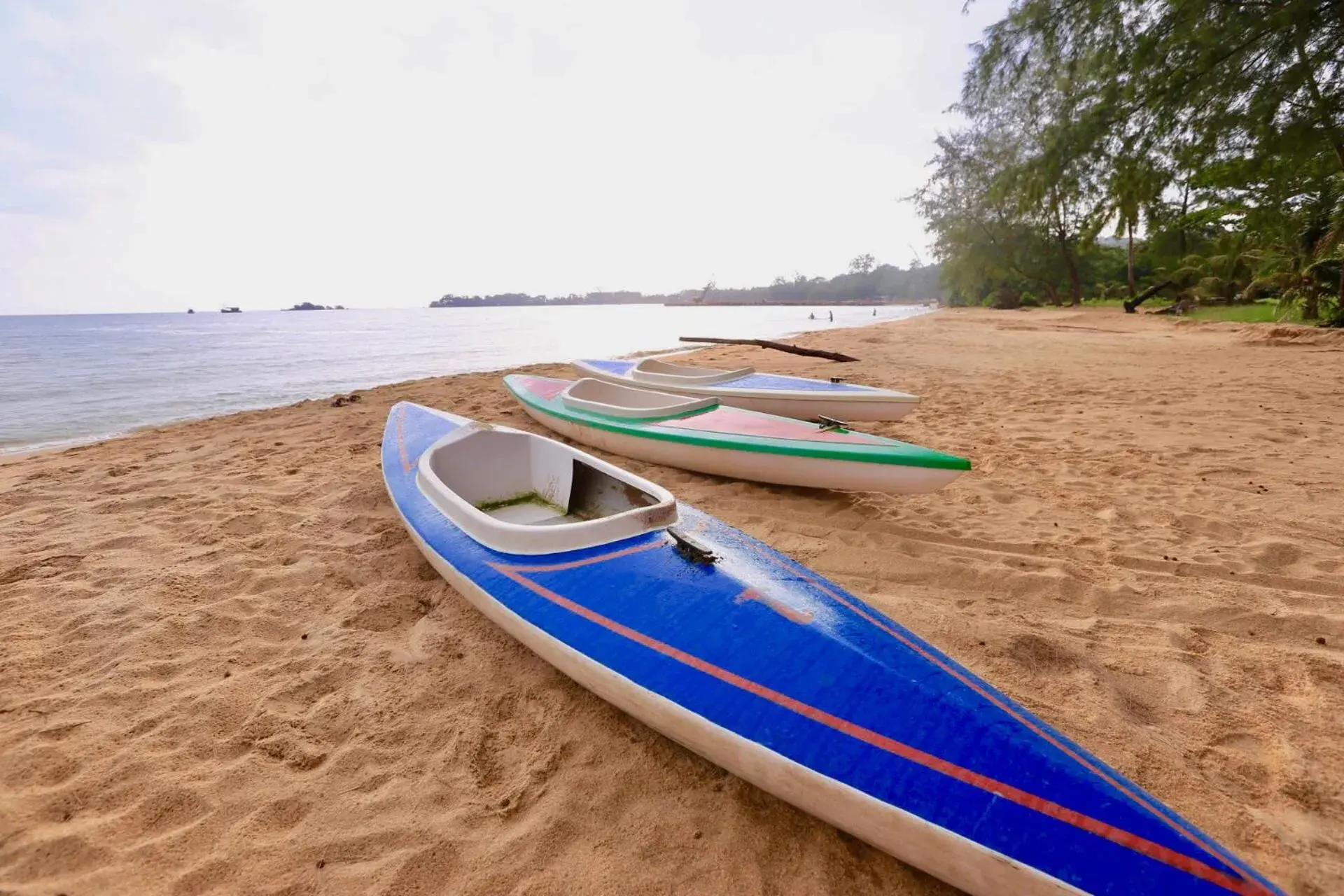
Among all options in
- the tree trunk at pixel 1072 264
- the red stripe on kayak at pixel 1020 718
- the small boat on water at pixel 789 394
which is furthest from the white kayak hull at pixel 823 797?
the tree trunk at pixel 1072 264

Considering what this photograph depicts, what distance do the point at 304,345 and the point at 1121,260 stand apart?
41.9 m

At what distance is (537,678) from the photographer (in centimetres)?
229

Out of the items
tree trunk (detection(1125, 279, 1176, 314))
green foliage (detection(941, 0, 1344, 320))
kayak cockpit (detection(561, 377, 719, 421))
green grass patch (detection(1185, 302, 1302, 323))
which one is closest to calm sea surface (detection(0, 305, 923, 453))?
kayak cockpit (detection(561, 377, 719, 421))

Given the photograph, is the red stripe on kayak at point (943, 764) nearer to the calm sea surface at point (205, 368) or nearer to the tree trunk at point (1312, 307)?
the calm sea surface at point (205, 368)

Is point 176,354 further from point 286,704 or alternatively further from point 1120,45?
point 1120,45

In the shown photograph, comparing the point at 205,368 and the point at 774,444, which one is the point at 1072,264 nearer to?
the point at 774,444

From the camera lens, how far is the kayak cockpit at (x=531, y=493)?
2.45 m

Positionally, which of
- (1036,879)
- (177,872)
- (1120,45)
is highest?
(1120,45)

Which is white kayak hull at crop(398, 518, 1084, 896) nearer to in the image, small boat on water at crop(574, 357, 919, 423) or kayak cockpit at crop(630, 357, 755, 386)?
small boat on water at crop(574, 357, 919, 423)

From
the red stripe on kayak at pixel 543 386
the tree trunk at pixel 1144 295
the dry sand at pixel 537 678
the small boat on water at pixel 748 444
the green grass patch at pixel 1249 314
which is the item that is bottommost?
the dry sand at pixel 537 678

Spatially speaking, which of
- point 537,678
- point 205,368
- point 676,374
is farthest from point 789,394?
point 205,368

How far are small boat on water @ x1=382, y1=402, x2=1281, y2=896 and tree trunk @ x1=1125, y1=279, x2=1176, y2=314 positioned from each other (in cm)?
2334

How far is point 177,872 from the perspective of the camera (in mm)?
→ 1504

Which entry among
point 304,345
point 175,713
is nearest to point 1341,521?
point 175,713
